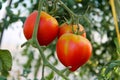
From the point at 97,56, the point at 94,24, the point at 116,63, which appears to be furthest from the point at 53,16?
the point at 97,56

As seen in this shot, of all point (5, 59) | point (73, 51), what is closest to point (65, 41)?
point (73, 51)

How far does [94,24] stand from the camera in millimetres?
2248

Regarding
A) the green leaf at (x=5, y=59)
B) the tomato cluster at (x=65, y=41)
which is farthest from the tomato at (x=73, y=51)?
the green leaf at (x=5, y=59)

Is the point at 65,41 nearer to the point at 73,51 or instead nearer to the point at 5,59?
the point at 73,51

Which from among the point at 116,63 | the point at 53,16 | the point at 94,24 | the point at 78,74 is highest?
the point at 53,16

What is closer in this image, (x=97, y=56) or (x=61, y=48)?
(x=61, y=48)

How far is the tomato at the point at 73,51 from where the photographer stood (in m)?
0.91

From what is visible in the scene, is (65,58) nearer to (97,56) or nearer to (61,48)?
(61,48)

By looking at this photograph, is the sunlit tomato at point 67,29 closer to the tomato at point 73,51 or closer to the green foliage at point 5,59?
the tomato at point 73,51

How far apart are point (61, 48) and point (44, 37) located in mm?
44

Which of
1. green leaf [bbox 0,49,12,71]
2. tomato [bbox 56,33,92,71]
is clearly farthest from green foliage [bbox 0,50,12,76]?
tomato [bbox 56,33,92,71]

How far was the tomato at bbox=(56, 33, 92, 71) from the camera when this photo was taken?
35.8 inches

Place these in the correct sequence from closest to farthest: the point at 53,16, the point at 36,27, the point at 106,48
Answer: the point at 36,27 < the point at 53,16 < the point at 106,48

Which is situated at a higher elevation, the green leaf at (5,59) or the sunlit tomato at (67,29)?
the sunlit tomato at (67,29)
